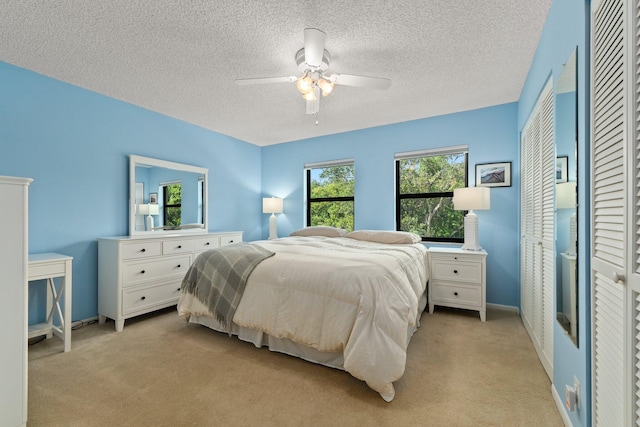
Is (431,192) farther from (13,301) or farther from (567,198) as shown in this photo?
(13,301)

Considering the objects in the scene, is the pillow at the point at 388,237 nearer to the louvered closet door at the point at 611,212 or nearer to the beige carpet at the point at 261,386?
the beige carpet at the point at 261,386

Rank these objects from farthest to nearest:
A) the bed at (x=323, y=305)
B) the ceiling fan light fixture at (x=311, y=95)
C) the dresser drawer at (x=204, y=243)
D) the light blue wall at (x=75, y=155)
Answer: the dresser drawer at (x=204, y=243) → the light blue wall at (x=75, y=155) → the ceiling fan light fixture at (x=311, y=95) → the bed at (x=323, y=305)

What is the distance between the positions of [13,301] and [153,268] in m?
1.71

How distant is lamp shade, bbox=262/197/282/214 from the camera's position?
15.7 ft

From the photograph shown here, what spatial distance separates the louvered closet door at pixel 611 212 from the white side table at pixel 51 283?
334cm

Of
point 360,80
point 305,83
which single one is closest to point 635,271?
point 360,80

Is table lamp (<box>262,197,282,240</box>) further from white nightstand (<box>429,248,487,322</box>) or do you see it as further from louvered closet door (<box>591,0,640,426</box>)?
louvered closet door (<box>591,0,640,426</box>)

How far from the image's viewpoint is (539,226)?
215cm

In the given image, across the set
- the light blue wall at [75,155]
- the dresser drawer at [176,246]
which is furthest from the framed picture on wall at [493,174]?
the light blue wall at [75,155]

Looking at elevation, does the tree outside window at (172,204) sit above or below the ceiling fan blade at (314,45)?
below

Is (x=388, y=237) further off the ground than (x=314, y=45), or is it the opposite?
(x=314, y=45)

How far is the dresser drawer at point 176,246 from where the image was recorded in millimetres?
3135

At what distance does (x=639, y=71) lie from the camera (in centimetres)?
81

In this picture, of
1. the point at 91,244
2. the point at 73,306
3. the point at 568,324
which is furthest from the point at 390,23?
the point at 73,306
